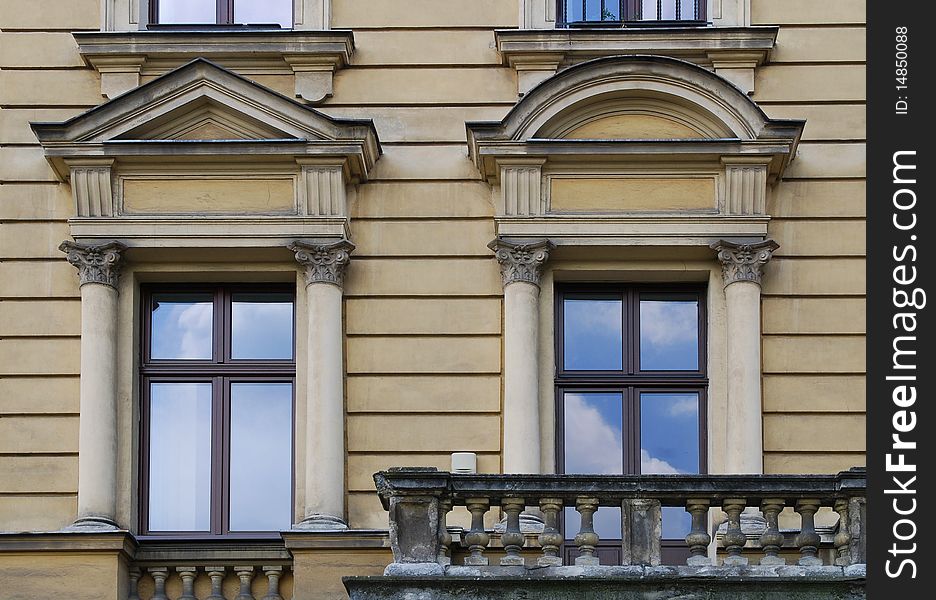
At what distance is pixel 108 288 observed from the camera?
21359 mm

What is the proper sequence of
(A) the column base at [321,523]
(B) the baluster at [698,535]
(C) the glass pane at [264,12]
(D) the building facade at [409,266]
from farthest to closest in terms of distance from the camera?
(C) the glass pane at [264,12]
(D) the building facade at [409,266]
(A) the column base at [321,523]
(B) the baluster at [698,535]

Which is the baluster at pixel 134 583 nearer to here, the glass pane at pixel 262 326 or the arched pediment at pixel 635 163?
the glass pane at pixel 262 326

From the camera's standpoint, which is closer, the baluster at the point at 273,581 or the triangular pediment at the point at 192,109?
the baluster at the point at 273,581

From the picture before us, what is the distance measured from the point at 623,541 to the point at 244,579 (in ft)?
12.6

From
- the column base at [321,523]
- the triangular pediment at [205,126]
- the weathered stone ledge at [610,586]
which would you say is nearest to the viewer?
the weathered stone ledge at [610,586]

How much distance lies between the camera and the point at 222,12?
73.9ft

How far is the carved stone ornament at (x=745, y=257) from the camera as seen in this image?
69.4 feet

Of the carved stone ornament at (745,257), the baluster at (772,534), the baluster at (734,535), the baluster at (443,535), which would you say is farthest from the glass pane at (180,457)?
the baluster at (772,534)

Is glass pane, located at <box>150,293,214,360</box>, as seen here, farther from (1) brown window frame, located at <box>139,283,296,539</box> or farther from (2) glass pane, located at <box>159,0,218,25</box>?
(2) glass pane, located at <box>159,0,218,25</box>

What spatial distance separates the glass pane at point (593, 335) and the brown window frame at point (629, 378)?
4 centimetres

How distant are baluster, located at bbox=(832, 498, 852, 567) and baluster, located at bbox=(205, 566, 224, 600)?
17.8 ft

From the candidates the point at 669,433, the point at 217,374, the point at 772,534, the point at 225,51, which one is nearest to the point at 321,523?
the point at 217,374

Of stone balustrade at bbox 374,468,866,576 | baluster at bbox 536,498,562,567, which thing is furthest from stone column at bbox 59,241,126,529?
baluster at bbox 536,498,562,567

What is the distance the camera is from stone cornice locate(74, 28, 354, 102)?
2194cm
